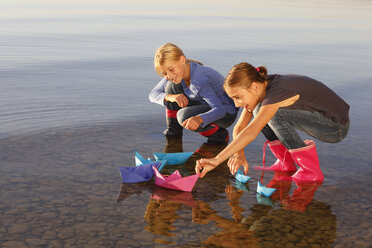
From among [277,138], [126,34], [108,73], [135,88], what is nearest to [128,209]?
[277,138]

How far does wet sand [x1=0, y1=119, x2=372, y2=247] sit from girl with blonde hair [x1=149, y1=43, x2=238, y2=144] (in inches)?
14.4

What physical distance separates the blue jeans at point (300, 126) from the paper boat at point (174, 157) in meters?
0.87

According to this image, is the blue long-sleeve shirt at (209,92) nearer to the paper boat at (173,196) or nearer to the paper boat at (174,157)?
the paper boat at (174,157)

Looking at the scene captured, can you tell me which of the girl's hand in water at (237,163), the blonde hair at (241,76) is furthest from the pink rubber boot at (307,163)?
the blonde hair at (241,76)

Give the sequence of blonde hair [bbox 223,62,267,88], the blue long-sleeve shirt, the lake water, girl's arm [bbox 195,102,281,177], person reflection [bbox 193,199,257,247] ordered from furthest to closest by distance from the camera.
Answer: the blue long-sleeve shirt < blonde hair [bbox 223,62,267,88] < girl's arm [bbox 195,102,281,177] < the lake water < person reflection [bbox 193,199,257,247]

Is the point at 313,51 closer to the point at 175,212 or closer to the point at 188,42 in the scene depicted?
the point at 188,42

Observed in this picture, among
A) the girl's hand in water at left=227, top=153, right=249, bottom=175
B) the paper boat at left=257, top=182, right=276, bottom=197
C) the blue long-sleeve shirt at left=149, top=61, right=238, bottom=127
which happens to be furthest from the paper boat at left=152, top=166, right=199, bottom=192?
the blue long-sleeve shirt at left=149, top=61, right=238, bottom=127

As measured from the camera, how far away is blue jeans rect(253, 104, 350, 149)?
4.10 metres

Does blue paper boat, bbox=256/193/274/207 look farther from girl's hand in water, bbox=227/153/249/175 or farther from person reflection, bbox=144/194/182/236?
person reflection, bbox=144/194/182/236

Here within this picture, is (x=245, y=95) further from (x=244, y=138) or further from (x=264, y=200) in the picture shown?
(x=264, y=200)

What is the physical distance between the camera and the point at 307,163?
4.15 metres

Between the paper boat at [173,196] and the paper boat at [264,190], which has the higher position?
the paper boat at [264,190]

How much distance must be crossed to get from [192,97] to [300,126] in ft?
4.23

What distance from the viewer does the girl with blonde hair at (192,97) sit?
4637 millimetres
